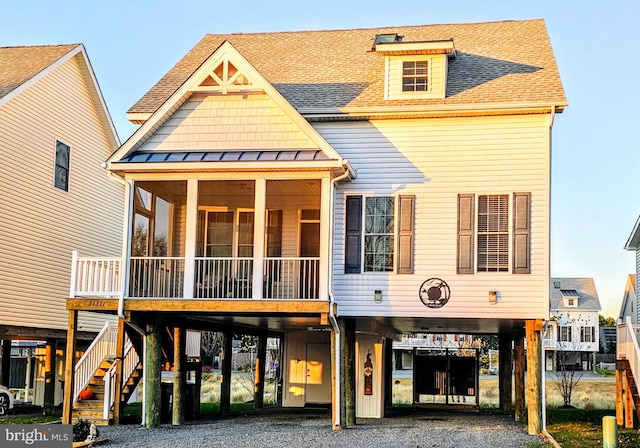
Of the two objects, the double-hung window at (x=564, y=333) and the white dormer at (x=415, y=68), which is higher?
the white dormer at (x=415, y=68)

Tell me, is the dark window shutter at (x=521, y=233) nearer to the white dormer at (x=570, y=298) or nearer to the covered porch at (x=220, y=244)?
the covered porch at (x=220, y=244)

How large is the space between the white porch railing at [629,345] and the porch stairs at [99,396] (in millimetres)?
12429

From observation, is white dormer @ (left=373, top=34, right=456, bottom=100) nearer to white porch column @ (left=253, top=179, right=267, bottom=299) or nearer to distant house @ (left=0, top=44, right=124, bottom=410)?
white porch column @ (left=253, top=179, right=267, bottom=299)

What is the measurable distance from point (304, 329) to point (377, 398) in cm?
404

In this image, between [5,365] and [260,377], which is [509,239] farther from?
[5,365]

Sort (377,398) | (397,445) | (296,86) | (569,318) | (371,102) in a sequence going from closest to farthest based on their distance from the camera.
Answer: (397,445), (371,102), (296,86), (377,398), (569,318)

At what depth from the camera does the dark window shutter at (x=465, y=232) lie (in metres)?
19.4

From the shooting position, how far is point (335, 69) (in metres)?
22.8

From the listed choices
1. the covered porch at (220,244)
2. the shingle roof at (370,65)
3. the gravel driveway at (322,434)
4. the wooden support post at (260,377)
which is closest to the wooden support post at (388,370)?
the wooden support post at (260,377)

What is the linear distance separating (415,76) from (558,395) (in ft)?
81.5

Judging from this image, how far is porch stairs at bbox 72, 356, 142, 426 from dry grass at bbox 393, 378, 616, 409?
1604cm

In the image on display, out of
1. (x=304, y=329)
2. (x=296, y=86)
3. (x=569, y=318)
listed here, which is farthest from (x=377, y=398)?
(x=569, y=318)

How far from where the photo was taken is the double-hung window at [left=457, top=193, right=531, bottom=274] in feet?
63.3

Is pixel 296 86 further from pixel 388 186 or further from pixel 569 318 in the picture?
pixel 569 318
